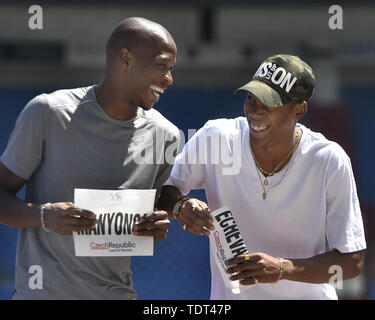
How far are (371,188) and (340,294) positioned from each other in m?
2.18

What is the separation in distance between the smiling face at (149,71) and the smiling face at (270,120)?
400mm

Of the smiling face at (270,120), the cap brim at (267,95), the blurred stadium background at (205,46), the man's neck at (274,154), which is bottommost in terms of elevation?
the man's neck at (274,154)

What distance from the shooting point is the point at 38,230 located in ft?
10.5

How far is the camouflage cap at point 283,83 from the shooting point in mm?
3408

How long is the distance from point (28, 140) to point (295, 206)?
45.6 inches

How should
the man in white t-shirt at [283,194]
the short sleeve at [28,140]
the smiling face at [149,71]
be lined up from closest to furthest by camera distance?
1. the short sleeve at [28,140]
2. the smiling face at [149,71]
3. the man in white t-shirt at [283,194]

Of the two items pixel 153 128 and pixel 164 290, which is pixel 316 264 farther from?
pixel 164 290

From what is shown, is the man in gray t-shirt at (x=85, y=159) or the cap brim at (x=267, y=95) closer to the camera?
the man in gray t-shirt at (x=85, y=159)

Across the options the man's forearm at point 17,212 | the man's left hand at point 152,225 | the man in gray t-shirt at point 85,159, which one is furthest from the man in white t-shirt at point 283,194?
the man's forearm at point 17,212

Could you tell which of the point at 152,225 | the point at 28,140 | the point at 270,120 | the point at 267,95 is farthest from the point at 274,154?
the point at 28,140

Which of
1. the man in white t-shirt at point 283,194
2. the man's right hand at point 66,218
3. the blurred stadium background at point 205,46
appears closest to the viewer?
the man's right hand at point 66,218

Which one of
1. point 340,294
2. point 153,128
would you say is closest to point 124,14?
point 340,294

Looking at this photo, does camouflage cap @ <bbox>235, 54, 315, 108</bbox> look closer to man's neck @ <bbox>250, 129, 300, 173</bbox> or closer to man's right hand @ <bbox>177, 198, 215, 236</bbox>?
man's neck @ <bbox>250, 129, 300, 173</bbox>

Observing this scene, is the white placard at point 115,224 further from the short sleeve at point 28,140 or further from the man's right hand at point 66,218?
the short sleeve at point 28,140
